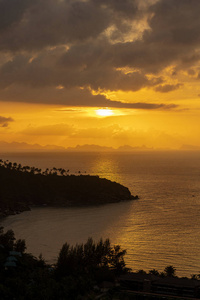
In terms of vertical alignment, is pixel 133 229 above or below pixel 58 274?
above

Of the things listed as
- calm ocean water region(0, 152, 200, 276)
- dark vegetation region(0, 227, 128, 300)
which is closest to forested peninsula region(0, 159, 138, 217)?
calm ocean water region(0, 152, 200, 276)

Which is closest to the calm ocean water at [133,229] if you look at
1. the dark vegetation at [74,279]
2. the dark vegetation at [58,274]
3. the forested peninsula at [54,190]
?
the forested peninsula at [54,190]

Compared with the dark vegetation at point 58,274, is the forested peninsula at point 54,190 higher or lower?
higher

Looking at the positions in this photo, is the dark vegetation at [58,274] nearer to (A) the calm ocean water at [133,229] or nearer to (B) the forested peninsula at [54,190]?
(A) the calm ocean water at [133,229]

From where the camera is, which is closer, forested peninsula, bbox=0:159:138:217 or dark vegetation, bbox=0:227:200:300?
dark vegetation, bbox=0:227:200:300

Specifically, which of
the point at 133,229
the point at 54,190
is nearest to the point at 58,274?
the point at 133,229

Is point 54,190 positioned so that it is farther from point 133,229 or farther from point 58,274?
point 58,274

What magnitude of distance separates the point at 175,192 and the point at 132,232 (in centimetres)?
9891

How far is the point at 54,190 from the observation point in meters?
169

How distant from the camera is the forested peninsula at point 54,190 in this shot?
15575 centimetres

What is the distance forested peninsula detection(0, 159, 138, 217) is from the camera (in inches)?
6132

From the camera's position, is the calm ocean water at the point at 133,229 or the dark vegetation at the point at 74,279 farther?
the calm ocean water at the point at 133,229

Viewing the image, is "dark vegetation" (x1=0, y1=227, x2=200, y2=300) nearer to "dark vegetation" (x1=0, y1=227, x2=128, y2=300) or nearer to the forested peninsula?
"dark vegetation" (x1=0, y1=227, x2=128, y2=300)

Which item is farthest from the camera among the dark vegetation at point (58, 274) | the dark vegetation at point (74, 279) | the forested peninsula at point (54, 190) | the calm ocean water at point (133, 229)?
the forested peninsula at point (54, 190)
